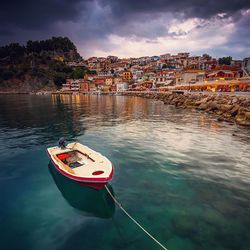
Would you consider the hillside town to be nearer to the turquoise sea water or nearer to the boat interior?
the turquoise sea water

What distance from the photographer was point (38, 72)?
7308 inches

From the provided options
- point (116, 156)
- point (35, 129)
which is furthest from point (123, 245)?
point (35, 129)

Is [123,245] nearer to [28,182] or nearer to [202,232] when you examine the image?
[202,232]

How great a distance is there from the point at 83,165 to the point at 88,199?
2.19 meters

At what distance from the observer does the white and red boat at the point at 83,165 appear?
8.98 m

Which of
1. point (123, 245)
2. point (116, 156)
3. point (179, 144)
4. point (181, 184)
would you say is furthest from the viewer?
point (179, 144)

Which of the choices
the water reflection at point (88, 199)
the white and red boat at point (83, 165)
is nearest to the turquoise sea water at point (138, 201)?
the water reflection at point (88, 199)

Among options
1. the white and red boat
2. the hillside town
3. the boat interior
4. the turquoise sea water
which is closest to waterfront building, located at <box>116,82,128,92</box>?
the hillside town

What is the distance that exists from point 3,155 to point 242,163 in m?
19.6

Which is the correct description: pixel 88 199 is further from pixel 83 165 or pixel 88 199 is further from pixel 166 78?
pixel 166 78

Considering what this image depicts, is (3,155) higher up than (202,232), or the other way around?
(202,232)

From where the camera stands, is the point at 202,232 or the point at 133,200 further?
the point at 133,200

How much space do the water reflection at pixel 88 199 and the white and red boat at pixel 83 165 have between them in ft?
2.37

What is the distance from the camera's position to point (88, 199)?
945cm
